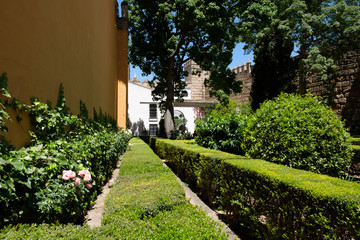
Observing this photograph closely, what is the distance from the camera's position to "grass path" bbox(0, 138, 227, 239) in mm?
1670

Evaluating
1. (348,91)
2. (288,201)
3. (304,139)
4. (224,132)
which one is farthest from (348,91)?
(288,201)

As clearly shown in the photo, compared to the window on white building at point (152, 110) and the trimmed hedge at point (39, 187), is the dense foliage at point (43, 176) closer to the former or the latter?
the trimmed hedge at point (39, 187)

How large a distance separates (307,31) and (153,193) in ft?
48.3

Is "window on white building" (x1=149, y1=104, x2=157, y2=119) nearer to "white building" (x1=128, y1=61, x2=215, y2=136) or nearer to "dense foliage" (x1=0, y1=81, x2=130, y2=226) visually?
"white building" (x1=128, y1=61, x2=215, y2=136)

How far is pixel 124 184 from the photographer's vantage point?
3.40 metres

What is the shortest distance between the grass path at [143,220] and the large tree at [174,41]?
11.1 m

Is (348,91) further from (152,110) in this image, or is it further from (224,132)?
(152,110)

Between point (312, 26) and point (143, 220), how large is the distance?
15924 millimetres

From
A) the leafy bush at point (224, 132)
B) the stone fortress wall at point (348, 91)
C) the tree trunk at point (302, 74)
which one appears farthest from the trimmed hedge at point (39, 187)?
the tree trunk at point (302, 74)

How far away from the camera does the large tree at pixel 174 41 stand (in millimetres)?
12772

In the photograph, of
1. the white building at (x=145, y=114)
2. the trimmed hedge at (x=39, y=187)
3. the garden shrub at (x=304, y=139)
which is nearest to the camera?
the trimmed hedge at (x=39, y=187)

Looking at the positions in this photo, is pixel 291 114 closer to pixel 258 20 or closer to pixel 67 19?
pixel 67 19

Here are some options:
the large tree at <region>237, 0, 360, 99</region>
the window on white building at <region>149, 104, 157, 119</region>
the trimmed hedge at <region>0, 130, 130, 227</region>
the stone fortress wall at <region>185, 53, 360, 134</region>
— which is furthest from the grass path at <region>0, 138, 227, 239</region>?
the window on white building at <region>149, 104, 157, 119</region>

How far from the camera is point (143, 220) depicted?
7.33 feet
